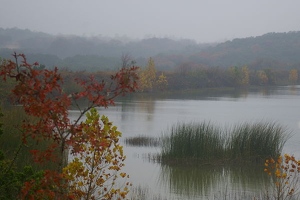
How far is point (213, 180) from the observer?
1118 cm

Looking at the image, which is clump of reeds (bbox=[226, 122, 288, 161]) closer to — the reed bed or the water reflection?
the reed bed

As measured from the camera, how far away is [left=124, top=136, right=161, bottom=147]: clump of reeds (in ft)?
51.0

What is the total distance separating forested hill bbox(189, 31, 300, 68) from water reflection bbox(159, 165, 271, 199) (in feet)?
322

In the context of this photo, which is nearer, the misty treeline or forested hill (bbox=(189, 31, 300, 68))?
the misty treeline

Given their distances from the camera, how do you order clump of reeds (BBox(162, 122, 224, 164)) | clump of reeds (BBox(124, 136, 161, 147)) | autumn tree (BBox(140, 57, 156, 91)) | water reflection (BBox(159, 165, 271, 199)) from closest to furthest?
water reflection (BBox(159, 165, 271, 199))
clump of reeds (BBox(162, 122, 224, 164))
clump of reeds (BBox(124, 136, 161, 147))
autumn tree (BBox(140, 57, 156, 91))

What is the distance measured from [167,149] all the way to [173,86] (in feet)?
130

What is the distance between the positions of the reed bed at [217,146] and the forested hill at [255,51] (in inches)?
3827

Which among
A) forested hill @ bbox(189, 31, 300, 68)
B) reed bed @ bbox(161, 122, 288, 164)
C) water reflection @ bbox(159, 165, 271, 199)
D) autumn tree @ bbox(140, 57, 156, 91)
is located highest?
forested hill @ bbox(189, 31, 300, 68)

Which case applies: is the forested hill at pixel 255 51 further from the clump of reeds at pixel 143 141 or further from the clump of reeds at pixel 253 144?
the clump of reeds at pixel 253 144

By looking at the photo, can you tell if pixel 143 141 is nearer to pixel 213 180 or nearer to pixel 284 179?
pixel 213 180

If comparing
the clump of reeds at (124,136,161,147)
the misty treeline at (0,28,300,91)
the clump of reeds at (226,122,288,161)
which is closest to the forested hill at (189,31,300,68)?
the misty treeline at (0,28,300,91)

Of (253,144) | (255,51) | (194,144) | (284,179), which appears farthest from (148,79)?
(255,51)

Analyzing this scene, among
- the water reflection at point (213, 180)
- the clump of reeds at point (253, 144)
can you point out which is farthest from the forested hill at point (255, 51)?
the water reflection at point (213, 180)

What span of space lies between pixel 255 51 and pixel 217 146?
125363 mm
